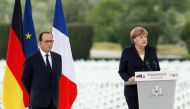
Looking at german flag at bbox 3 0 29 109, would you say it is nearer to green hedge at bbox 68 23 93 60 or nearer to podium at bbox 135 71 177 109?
podium at bbox 135 71 177 109

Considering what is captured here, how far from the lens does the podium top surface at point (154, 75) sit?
18.2ft

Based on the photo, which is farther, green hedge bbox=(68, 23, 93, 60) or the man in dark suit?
green hedge bbox=(68, 23, 93, 60)

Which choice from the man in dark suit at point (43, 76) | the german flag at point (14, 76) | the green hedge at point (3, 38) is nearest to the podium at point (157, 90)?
the man in dark suit at point (43, 76)

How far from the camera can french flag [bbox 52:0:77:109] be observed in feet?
22.9

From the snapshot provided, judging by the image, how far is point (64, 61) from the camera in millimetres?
7016

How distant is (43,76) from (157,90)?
3.42ft

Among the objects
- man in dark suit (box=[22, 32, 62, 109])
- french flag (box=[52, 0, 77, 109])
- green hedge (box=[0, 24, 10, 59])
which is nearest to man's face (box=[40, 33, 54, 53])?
man in dark suit (box=[22, 32, 62, 109])

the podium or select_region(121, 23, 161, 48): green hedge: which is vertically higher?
select_region(121, 23, 161, 48): green hedge

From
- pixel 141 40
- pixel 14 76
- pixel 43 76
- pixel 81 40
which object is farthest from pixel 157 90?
pixel 81 40

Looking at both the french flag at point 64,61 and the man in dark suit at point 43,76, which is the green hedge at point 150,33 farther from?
the man in dark suit at point 43,76

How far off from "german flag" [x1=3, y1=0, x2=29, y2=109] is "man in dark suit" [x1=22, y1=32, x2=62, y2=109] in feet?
3.86

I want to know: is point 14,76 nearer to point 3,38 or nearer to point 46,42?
point 46,42

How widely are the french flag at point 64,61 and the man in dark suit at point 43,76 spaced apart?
106cm

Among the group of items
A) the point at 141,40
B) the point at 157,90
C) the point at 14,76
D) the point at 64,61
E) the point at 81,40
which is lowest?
the point at 157,90
